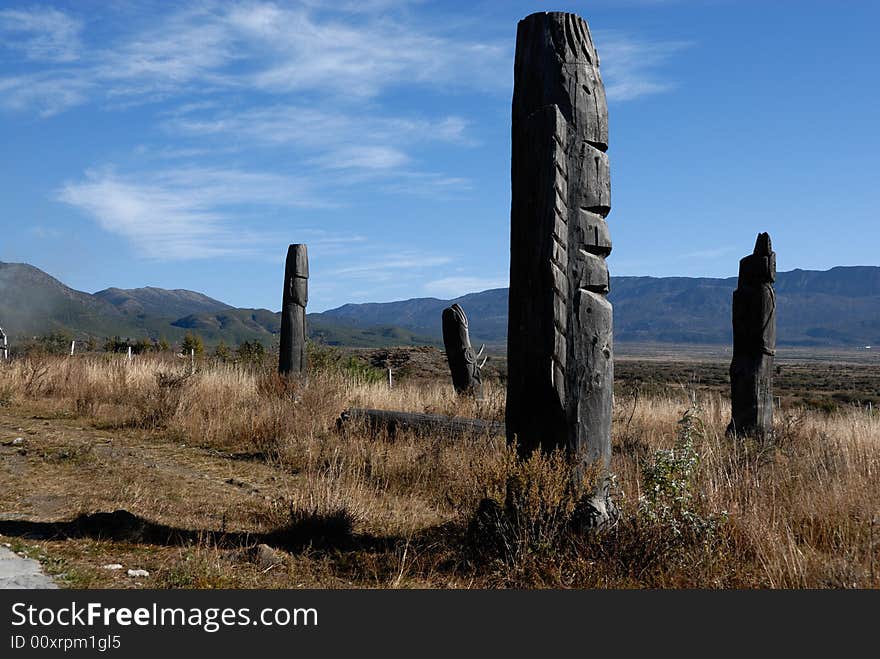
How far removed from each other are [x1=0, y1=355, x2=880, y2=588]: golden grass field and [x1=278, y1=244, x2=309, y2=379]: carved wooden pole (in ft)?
14.3

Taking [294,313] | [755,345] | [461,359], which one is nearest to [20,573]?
[755,345]

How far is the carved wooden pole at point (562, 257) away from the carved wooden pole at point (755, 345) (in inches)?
230

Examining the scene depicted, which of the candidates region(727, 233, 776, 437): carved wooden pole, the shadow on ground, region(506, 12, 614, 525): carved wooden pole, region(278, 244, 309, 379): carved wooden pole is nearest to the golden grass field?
the shadow on ground

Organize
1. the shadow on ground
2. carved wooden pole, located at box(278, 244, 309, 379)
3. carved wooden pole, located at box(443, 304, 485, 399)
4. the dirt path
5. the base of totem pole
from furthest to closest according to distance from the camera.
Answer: carved wooden pole, located at box(443, 304, 485, 399)
carved wooden pole, located at box(278, 244, 309, 379)
the base of totem pole
the shadow on ground
the dirt path

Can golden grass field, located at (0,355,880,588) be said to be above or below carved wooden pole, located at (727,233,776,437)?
below

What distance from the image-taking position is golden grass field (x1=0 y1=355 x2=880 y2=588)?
5.18 metres

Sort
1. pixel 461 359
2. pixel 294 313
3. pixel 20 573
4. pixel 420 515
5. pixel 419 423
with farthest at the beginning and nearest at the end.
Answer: pixel 461 359 < pixel 294 313 < pixel 419 423 < pixel 420 515 < pixel 20 573

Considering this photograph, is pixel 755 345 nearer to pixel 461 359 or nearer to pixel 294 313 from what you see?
pixel 461 359

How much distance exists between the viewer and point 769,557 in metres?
5.21

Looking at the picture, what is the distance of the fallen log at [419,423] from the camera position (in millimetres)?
10328

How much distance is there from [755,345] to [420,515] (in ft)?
19.9

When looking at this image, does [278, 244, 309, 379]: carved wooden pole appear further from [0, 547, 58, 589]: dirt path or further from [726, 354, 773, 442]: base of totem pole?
[0, 547, 58, 589]: dirt path

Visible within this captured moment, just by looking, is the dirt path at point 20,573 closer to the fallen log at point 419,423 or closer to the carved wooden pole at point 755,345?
the fallen log at point 419,423

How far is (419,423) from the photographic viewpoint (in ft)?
35.6
